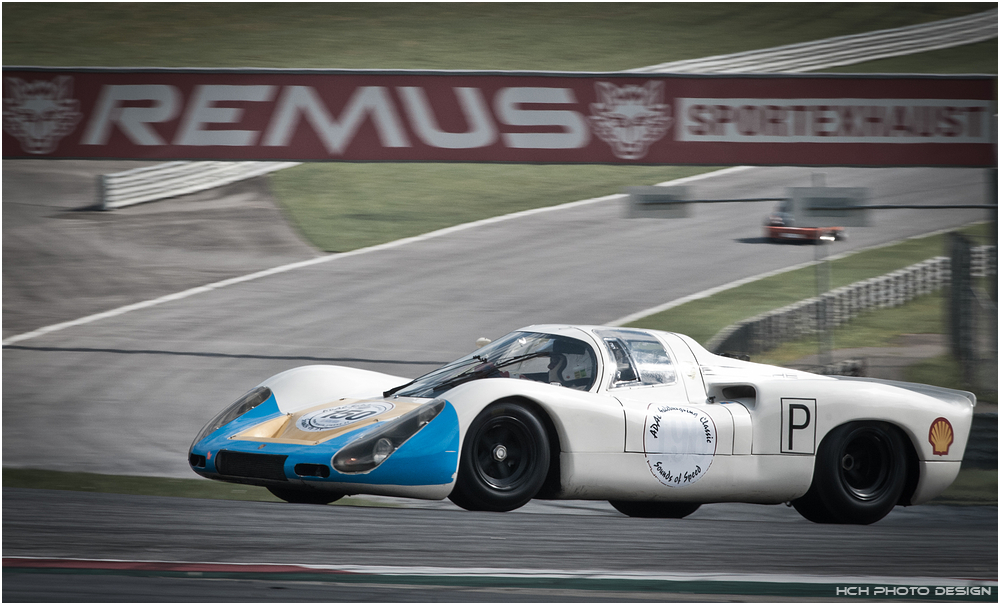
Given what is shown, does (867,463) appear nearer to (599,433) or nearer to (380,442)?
(599,433)

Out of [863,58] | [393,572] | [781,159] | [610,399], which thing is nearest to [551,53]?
[863,58]

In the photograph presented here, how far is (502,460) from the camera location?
5.61m

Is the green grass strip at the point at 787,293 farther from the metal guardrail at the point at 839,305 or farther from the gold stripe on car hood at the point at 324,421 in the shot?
the gold stripe on car hood at the point at 324,421

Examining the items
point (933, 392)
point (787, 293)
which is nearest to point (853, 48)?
point (787, 293)

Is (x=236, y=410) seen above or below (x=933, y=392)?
above

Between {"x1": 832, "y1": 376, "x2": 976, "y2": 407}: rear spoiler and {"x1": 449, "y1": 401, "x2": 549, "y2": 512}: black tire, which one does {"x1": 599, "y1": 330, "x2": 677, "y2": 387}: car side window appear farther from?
{"x1": 832, "y1": 376, "x2": 976, "y2": 407}: rear spoiler

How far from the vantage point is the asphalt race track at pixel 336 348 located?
16.8 ft

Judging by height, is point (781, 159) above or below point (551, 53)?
below

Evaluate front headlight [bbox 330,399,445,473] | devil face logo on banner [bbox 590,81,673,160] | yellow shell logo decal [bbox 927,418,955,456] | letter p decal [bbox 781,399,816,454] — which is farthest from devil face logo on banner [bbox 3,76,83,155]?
yellow shell logo decal [bbox 927,418,955,456]

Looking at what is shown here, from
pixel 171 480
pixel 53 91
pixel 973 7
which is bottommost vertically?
pixel 171 480

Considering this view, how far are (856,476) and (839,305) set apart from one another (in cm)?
822

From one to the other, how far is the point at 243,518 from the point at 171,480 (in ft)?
8.90

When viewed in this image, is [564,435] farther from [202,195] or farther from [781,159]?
[202,195]

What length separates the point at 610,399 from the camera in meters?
5.93
